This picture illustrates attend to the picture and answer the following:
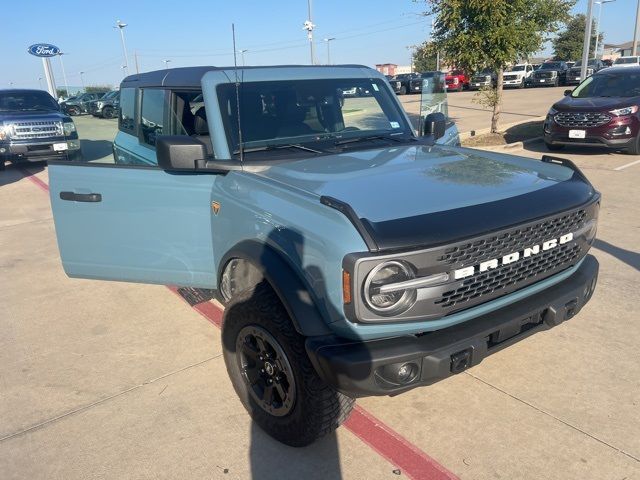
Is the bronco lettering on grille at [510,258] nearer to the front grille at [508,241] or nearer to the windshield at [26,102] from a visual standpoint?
the front grille at [508,241]

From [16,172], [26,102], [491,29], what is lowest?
[16,172]

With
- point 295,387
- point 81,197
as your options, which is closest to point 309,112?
point 81,197

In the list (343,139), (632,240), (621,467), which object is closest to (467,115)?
(632,240)

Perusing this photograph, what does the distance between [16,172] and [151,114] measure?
10.0 m

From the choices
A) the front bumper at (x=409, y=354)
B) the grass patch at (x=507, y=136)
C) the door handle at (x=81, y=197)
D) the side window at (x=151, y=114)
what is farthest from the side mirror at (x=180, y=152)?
the grass patch at (x=507, y=136)

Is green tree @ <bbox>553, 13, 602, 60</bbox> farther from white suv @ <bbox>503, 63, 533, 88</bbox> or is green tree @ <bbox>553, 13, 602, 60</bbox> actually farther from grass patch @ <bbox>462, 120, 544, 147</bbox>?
grass patch @ <bbox>462, 120, 544, 147</bbox>

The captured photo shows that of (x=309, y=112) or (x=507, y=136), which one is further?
(x=507, y=136)

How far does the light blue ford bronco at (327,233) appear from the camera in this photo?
216 centimetres

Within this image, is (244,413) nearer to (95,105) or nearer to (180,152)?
(180,152)

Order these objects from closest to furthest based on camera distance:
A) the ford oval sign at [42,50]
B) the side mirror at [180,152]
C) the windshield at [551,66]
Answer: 1. the side mirror at [180,152]
2. the ford oval sign at [42,50]
3. the windshield at [551,66]

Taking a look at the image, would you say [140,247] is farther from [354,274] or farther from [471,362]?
[471,362]

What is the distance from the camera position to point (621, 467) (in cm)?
243

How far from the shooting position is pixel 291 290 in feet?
7.55

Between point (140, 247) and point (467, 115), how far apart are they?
18.2 m
